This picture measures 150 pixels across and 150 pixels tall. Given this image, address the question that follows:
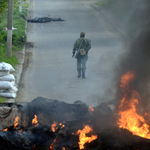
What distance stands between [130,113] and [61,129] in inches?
59.6

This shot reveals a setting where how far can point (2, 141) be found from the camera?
4840 mm

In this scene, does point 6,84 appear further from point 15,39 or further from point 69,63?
point 15,39

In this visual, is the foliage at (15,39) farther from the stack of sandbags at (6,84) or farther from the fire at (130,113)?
the fire at (130,113)

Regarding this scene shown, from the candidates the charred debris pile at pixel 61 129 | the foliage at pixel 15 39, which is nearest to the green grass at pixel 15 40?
the foliage at pixel 15 39

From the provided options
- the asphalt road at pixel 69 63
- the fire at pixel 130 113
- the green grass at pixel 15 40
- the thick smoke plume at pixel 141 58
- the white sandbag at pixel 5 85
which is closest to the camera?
the fire at pixel 130 113

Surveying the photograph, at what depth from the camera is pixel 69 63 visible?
37.1ft

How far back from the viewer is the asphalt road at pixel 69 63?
26.1ft

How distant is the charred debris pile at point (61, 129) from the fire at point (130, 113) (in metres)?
0.24

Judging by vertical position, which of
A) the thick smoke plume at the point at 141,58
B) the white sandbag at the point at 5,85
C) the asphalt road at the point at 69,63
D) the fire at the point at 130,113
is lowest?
the asphalt road at the point at 69,63

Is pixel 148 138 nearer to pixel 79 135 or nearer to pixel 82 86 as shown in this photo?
pixel 79 135

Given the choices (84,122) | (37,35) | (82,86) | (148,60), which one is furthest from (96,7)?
(84,122)

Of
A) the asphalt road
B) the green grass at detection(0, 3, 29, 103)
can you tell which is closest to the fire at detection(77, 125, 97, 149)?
the asphalt road

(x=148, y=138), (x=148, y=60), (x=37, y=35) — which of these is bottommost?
(x=37, y=35)

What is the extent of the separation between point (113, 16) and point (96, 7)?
491 cm
